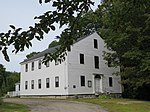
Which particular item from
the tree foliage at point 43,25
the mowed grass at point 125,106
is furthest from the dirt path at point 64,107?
the tree foliage at point 43,25

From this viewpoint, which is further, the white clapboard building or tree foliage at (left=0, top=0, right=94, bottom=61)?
the white clapboard building

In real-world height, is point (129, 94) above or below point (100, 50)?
below

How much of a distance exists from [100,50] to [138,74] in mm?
A: 8250

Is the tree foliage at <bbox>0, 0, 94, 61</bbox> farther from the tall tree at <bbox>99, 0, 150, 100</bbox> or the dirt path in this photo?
the tall tree at <bbox>99, 0, 150, 100</bbox>

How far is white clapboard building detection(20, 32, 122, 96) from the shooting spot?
32.2m

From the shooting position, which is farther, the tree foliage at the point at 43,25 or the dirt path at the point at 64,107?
the dirt path at the point at 64,107

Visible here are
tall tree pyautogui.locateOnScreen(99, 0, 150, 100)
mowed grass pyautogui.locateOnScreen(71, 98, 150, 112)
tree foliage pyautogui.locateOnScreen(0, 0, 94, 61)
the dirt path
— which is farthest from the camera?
tall tree pyautogui.locateOnScreen(99, 0, 150, 100)

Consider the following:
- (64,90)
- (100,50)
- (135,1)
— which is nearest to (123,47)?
(100,50)

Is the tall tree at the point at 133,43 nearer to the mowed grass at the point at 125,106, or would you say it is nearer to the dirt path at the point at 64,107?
the mowed grass at the point at 125,106

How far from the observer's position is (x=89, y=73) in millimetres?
34156

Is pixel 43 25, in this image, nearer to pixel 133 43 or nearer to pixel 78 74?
pixel 133 43

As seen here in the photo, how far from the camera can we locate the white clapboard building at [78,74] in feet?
106

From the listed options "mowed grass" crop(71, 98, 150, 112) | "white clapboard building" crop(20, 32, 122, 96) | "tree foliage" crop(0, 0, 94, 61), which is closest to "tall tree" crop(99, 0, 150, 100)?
"white clapboard building" crop(20, 32, 122, 96)

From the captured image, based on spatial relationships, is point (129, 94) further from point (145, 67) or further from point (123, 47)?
point (145, 67)
